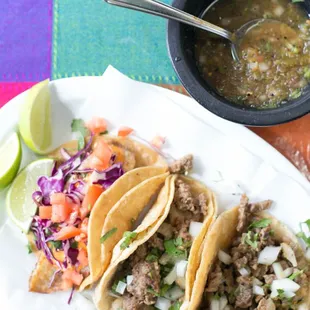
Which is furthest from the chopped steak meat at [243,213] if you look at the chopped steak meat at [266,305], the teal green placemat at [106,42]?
the teal green placemat at [106,42]

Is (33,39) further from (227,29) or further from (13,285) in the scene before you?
(13,285)

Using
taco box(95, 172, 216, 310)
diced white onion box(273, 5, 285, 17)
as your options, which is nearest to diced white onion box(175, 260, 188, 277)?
taco box(95, 172, 216, 310)

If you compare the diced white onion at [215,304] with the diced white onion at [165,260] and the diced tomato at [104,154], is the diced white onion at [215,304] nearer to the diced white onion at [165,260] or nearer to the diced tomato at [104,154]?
the diced white onion at [165,260]

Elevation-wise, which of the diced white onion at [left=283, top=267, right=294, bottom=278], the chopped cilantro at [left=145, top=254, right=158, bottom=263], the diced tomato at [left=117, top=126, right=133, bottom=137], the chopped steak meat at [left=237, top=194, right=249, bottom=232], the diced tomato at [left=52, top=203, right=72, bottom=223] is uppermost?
the diced tomato at [left=117, top=126, right=133, bottom=137]

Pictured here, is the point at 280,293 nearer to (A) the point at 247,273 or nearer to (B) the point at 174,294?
(A) the point at 247,273

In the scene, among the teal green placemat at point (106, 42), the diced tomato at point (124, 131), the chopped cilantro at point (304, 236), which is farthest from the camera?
the teal green placemat at point (106, 42)

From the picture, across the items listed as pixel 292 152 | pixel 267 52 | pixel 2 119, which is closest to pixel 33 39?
pixel 2 119

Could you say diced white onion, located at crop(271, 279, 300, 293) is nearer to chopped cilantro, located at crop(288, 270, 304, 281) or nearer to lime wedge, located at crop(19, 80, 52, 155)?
chopped cilantro, located at crop(288, 270, 304, 281)
